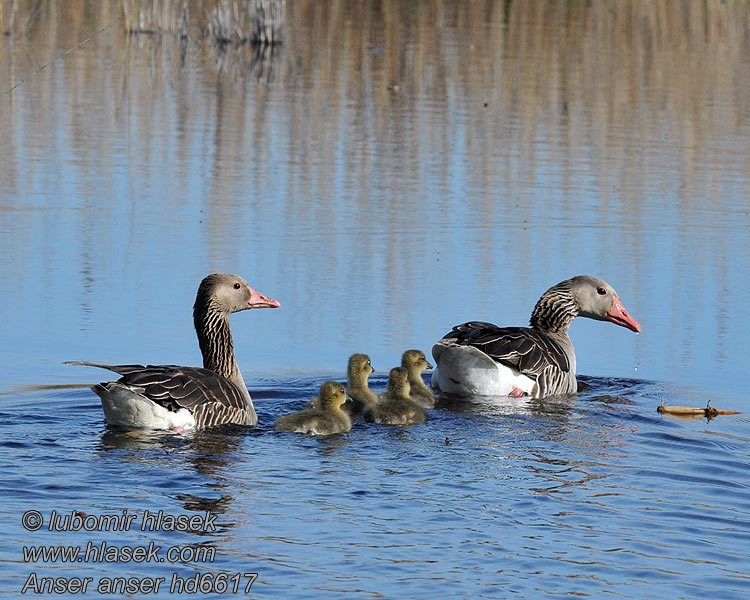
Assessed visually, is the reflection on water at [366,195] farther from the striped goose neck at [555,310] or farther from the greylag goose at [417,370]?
the greylag goose at [417,370]

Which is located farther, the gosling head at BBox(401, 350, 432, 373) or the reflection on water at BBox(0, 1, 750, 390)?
the reflection on water at BBox(0, 1, 750, 390)

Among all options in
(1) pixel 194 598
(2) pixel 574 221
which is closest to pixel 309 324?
(2) pixel 574 221

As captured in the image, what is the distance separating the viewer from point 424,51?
32125 mm

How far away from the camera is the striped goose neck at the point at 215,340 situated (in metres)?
10.1

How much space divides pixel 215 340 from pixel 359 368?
1110mm

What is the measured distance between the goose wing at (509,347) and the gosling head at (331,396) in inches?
61.4

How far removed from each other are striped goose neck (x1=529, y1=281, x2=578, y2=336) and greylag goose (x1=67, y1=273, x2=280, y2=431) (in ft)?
9.97

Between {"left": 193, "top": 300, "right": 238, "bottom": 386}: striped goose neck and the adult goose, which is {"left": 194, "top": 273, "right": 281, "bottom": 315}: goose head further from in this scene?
the adult goose

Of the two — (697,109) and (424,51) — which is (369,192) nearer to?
(697,109)

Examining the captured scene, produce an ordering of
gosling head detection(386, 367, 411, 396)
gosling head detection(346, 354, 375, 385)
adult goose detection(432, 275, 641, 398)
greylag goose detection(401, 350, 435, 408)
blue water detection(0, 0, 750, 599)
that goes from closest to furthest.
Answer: blue water detection(0, 0, 750, 599) → gosling head detection(386, 367, 411, 396) → gosling head detection(346, 354, 375, 385) → greylag goose detection(401, 350, 435, 408) → adult goose detection(432, 275, 641, 398)

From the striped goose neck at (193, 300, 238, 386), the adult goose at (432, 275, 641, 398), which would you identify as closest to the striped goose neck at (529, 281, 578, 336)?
the adult goose at (432, 275, 641, 398)

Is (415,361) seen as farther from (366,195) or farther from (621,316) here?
(366,195)

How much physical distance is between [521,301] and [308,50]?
20.0m

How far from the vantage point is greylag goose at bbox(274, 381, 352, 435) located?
Result: 9289 millimetres
